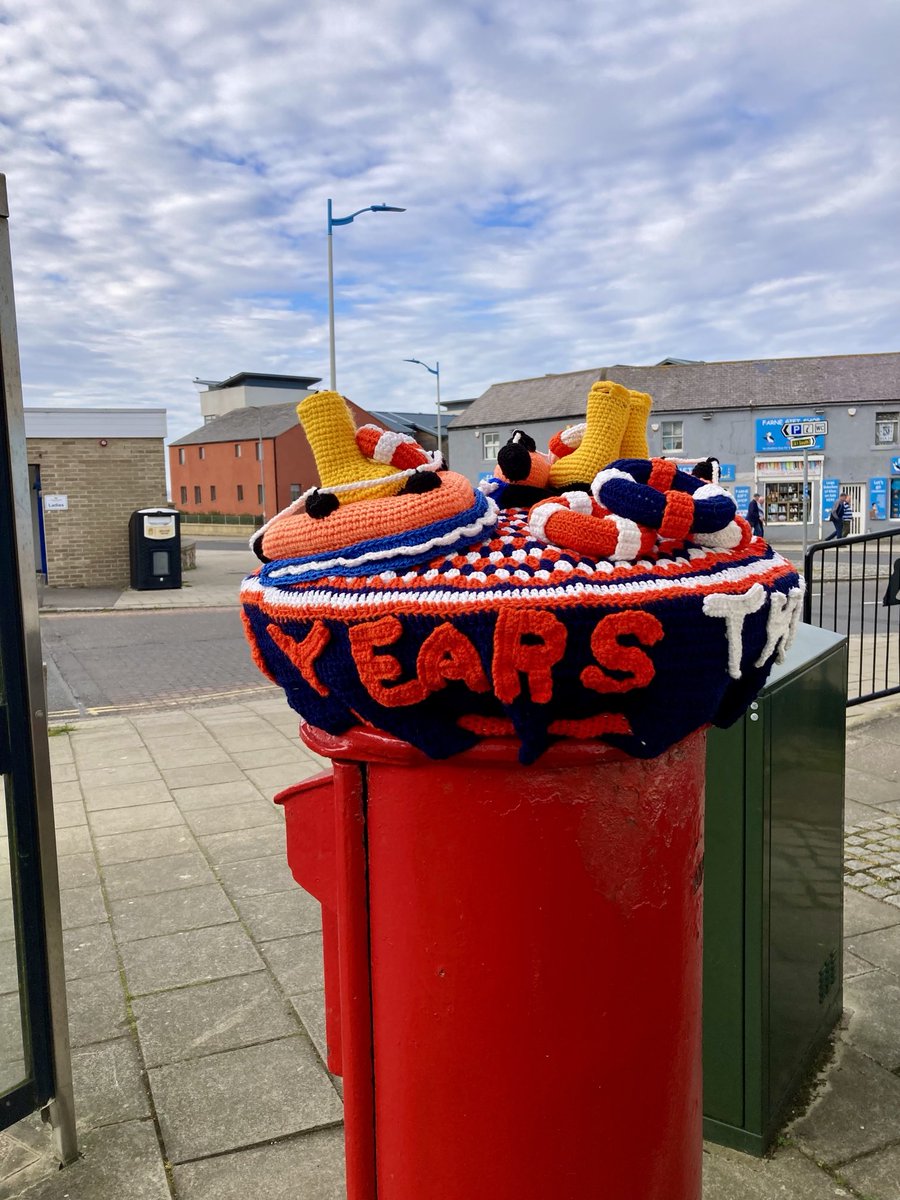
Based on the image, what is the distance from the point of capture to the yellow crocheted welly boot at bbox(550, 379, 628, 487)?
153cm

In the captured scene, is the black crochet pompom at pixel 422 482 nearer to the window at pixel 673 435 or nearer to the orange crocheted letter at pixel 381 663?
the orange crocheted letter at pixel 381 663

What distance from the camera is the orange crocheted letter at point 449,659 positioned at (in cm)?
120

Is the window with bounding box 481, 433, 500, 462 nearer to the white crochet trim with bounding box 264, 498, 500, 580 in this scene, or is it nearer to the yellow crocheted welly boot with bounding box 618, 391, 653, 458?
the yellow crocheted welly boot with bounding box 618, 391, 653, 458

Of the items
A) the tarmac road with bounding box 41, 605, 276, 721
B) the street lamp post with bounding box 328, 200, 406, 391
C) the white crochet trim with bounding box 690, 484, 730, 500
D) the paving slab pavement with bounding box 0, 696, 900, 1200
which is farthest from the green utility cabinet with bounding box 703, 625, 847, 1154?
the street lamp post with bounding box 328, 200, 406, 391

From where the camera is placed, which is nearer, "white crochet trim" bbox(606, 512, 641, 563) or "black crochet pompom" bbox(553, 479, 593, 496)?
"white crochet trim" bbox(606, 512, 641, 563)

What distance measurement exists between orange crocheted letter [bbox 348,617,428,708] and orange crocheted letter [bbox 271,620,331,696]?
0.18ft

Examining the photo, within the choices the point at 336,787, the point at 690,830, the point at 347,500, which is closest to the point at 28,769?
the point at 336,787

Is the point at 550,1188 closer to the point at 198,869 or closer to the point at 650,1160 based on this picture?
the point at 650,1160

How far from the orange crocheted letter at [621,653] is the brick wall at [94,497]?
1935cm

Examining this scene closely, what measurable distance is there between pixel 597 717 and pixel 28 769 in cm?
173

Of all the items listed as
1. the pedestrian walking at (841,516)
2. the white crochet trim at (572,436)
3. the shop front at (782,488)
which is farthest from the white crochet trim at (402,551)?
the shop front at (782,488)

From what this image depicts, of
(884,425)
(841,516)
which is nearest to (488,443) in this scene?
(884,425)

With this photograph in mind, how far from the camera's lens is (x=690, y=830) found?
1.55 metres

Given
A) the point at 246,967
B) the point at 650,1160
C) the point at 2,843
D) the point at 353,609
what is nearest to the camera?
the point at 353,609
